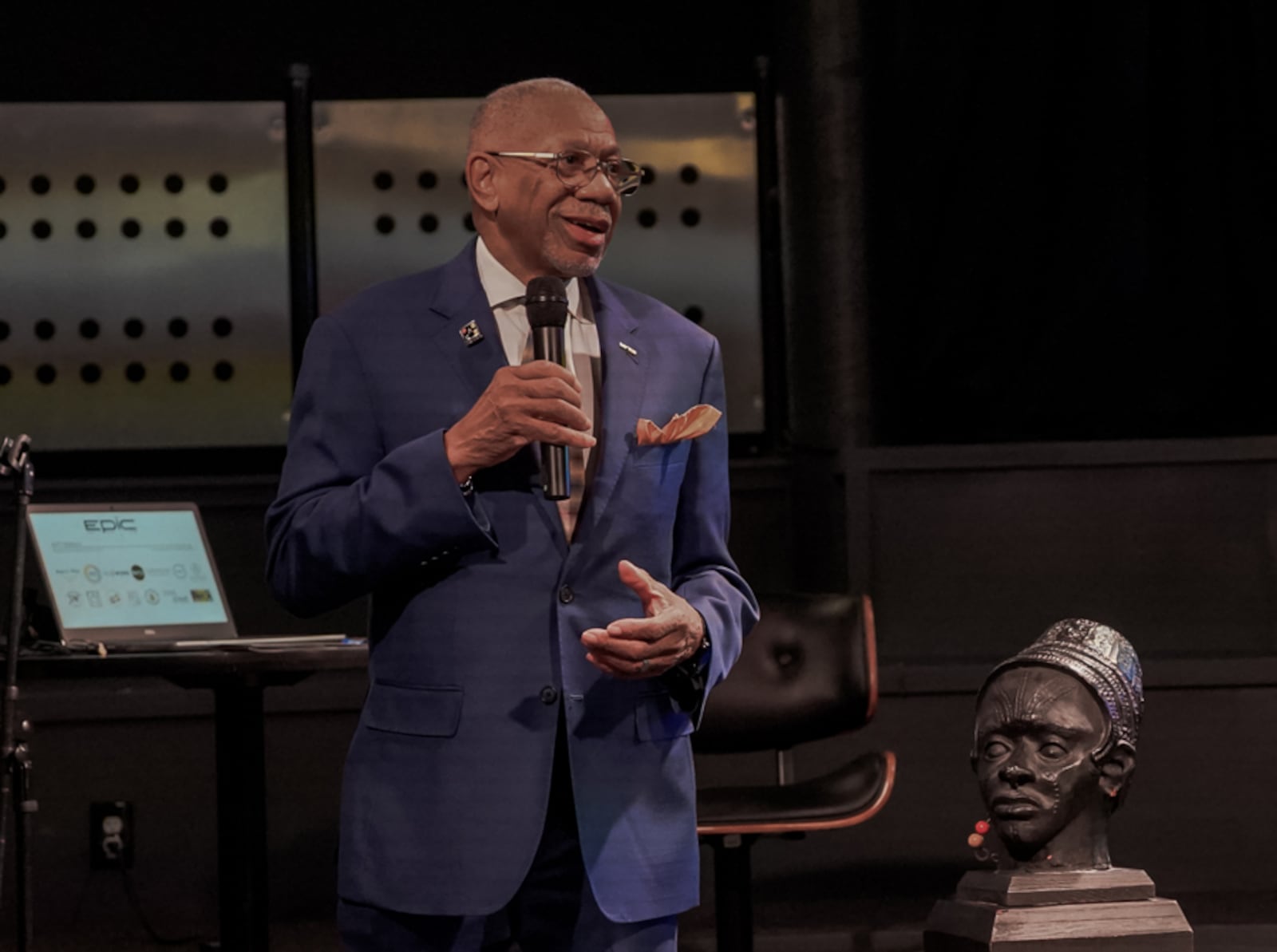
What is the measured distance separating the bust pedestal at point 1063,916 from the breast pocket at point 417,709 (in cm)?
107

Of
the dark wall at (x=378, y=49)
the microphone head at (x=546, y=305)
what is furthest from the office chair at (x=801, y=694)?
the dark wall at (x=378, y=49)

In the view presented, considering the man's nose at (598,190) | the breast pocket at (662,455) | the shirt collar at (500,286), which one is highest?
the man's nose at (598,190)

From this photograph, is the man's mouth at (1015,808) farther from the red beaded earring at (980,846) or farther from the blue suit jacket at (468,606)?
the blue suit jacket at (468,606)

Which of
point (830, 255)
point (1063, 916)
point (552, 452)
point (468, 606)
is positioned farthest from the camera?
point (830, 255)

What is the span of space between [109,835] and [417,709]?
280 cm

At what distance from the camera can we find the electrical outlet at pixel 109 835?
Result: 4.36 meters

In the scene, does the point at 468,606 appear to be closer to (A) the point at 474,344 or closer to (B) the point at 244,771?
(A) the point at 474,344

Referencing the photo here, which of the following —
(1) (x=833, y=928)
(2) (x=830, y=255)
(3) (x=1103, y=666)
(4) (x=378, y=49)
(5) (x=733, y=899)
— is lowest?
(1) (x=833, y=928)

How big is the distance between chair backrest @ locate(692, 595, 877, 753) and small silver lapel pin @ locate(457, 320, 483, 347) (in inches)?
76.6

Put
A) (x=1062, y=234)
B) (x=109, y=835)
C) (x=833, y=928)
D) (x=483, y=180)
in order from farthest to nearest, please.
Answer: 1. (x=1062, y=234)
2. (x=109, y=835)
3. (x=833, y=928)
4. (x=483, y=180)

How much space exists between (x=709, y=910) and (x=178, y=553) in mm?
1568

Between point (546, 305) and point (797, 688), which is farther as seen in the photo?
point (797, 688)

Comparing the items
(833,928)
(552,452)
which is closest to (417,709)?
(552,452)

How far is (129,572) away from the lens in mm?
3738
